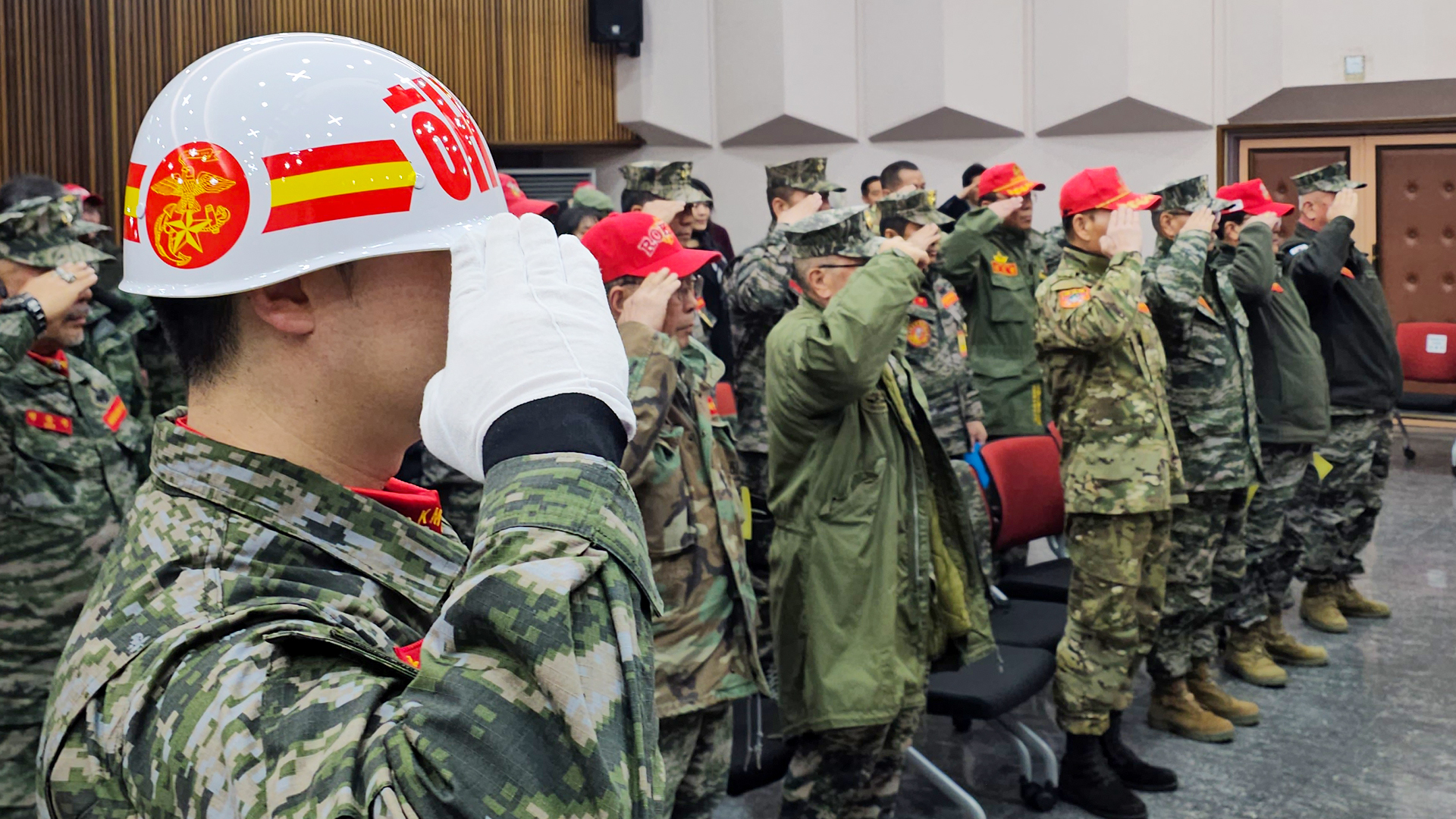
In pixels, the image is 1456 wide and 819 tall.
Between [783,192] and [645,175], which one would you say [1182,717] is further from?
[645,175]

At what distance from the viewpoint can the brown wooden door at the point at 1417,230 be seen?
772cm

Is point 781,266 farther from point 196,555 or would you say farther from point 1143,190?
point 1143,190

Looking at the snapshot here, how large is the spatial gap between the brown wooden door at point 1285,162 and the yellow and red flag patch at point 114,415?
6.73 metres

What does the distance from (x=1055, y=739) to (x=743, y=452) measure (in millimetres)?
1436

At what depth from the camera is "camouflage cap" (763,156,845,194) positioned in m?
5.72

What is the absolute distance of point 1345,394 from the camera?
4930 mm

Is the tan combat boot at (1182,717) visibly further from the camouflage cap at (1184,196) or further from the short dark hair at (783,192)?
Result: the short dark hair at (783,192)

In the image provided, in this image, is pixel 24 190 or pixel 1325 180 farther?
pixel 1325 180

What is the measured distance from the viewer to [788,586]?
9.07 ft

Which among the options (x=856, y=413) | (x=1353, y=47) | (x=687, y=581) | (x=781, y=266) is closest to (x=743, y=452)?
(x=781, y=266)

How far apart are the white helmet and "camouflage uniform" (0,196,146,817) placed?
222 cm

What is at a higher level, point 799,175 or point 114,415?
point 799,175

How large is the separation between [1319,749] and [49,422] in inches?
137

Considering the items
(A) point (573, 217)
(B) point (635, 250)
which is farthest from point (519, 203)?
(A) point (573, 217)
